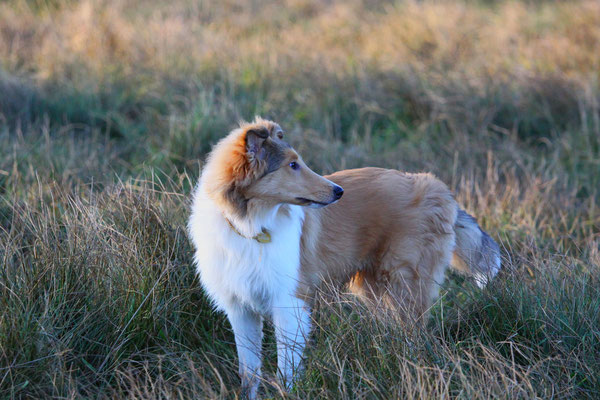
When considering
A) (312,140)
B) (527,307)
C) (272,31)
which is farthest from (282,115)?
(527,307)

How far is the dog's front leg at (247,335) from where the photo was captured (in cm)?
387

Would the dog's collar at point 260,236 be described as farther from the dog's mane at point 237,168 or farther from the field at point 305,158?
the field at point 305,158

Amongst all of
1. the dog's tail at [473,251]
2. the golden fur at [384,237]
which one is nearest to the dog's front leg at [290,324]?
the golden fur at [384,237]

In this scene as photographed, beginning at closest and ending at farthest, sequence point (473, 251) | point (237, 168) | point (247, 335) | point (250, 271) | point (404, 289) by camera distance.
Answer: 1. point (237, 168)
2. point (250, 271)
3. point (247, 335)
4. point (404, 289)
5. point (473, 251)

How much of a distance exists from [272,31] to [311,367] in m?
9.50

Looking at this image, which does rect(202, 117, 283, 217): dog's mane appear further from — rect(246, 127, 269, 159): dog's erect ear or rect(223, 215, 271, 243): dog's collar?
rect(223, 215, 271, 243): dog's collar

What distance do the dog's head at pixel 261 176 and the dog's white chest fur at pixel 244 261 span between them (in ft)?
0.45

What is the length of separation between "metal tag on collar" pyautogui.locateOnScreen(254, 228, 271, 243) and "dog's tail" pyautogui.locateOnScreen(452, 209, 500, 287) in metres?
1.46

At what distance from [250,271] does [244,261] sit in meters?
0.07

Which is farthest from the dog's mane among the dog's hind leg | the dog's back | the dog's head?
the dog's hind leg

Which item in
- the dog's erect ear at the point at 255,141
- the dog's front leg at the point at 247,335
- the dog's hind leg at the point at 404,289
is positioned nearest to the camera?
the dog's erect ear at the point at 255,141

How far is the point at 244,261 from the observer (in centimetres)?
388

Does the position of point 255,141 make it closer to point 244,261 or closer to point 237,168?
point 237,168

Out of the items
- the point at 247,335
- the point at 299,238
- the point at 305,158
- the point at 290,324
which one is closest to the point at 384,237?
the point at 299,238
